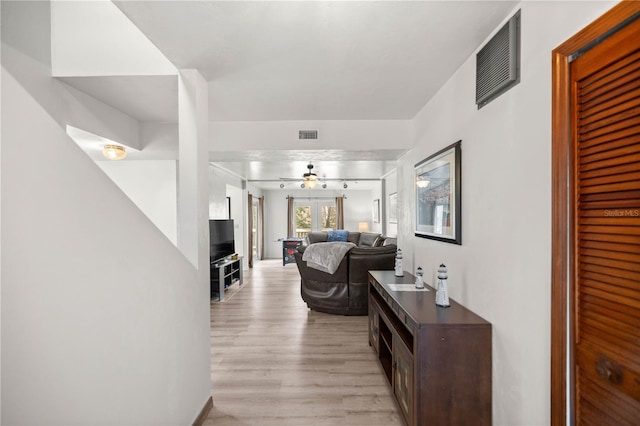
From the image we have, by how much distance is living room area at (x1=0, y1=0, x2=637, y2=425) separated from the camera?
1.10m

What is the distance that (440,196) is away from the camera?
2609mm

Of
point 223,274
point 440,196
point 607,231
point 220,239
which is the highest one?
point 440,196

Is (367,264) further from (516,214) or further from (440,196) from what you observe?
(516,214)

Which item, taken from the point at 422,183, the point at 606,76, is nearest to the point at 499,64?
the point at 606,76

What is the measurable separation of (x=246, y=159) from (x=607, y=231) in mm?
3608

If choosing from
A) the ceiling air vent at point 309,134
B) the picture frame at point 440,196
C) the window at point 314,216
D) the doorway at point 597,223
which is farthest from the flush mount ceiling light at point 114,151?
the window at point 314,216

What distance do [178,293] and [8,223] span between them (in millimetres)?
1173

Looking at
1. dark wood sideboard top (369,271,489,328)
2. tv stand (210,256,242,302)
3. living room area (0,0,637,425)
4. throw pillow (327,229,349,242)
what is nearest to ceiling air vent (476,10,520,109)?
living room area (0,0,637,425)

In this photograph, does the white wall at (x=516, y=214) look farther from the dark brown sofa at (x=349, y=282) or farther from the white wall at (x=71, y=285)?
the dark brown sofa at (x=349, y=282)

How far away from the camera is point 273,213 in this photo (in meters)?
11.4

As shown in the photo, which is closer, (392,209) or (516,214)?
(516,214)

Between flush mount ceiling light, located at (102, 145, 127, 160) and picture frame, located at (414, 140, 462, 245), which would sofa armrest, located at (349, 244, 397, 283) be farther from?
flush mount ceiling light, located at (102, 145, 127, 160)

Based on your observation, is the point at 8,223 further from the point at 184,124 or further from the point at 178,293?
the point at 184,124

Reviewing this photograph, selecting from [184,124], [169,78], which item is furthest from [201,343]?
[169,78]
